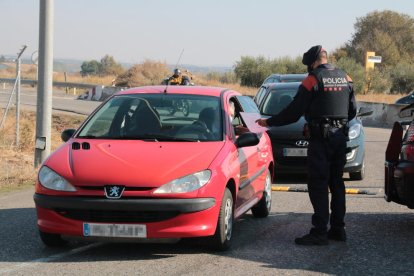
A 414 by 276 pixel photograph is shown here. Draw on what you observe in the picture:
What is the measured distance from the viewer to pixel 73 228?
19.8 feet

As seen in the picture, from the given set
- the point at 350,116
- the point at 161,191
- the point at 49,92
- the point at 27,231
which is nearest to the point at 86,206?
the point at 161,191

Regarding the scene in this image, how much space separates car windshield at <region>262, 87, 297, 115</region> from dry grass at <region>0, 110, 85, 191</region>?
14.4 feet

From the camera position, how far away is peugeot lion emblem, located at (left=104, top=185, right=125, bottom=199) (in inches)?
233

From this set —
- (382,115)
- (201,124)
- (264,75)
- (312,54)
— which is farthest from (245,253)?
(264,75)

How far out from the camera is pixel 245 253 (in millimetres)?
6445

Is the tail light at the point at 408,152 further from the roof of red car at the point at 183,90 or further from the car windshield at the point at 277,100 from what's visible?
the car windshield at the point at 277,100

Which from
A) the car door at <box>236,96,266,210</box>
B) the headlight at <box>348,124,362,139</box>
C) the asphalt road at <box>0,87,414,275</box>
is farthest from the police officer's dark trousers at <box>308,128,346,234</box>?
the headlight at <box>348,124,362,139</box>

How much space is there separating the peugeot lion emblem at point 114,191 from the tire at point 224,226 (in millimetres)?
922

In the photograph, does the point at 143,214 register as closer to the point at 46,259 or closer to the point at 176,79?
the point at 46,259

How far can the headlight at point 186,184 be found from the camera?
19.5 feet

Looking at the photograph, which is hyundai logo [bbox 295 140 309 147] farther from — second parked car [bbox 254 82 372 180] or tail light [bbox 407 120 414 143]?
tail light [bbox 407 120 414 143]

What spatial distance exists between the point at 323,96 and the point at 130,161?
6.70 ft

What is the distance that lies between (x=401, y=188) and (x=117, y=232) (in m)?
2.94

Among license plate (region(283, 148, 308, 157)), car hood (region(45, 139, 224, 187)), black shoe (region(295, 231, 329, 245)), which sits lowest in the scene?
black shoe (region(295, 231, 329, 245))
